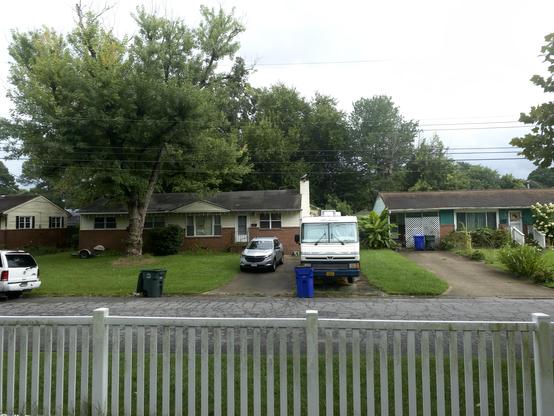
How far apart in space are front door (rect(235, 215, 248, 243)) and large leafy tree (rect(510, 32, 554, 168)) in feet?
83.6

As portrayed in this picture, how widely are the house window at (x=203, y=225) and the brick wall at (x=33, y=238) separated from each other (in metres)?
14.9

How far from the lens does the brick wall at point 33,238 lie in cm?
3619

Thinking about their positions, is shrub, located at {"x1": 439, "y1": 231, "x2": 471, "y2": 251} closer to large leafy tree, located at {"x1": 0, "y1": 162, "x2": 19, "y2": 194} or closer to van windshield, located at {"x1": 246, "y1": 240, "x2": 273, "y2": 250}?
van windshield, located at {"x1": 246, "y1": 240, "x2": 273, "y2": 250}

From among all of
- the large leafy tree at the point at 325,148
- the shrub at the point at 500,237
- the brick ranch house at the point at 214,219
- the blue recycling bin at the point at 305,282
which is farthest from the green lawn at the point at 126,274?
the large leafy tree at the point at 325,148

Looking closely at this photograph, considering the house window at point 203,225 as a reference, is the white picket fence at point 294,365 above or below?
below

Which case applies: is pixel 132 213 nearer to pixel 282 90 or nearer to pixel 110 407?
pixel 110 407

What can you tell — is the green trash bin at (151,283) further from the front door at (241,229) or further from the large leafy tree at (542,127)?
the front door at (241,229)

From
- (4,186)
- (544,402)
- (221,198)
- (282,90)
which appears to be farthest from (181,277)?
(4,186)

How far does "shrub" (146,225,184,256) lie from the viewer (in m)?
28.2

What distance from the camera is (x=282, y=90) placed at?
52.0 m

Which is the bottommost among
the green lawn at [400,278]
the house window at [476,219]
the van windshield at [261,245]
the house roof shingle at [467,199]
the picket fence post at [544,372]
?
the green lawn at [400,278]

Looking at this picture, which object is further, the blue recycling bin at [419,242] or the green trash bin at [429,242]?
the green trash bin at [429,242]

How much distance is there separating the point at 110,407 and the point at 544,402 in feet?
12.2

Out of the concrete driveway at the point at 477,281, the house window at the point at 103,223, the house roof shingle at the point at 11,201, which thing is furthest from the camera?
the house roof shingle at the point at 11,201
